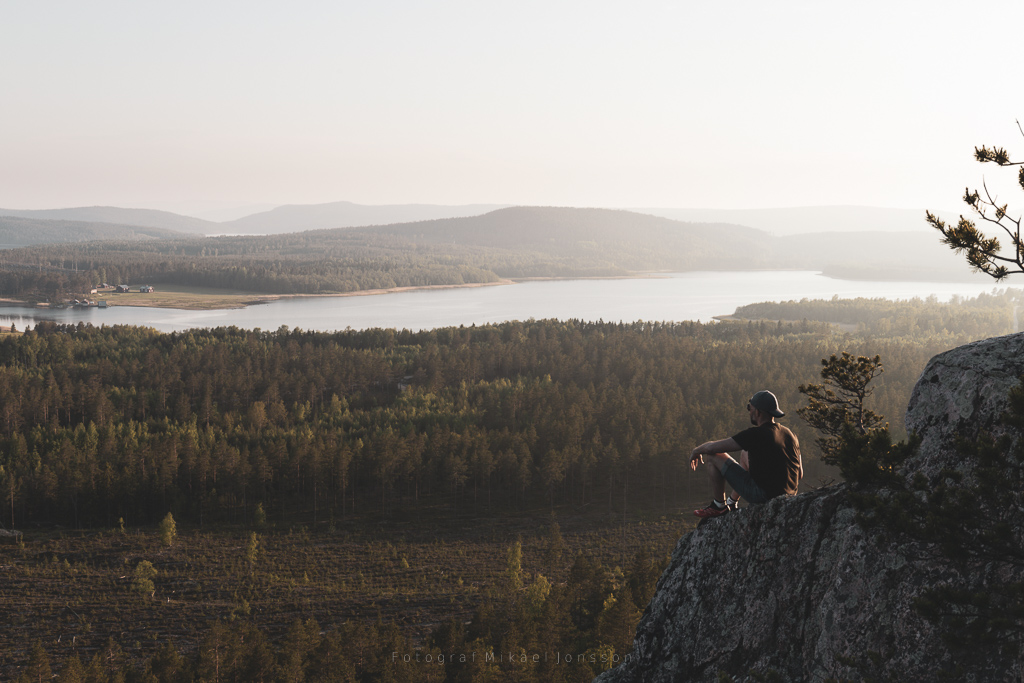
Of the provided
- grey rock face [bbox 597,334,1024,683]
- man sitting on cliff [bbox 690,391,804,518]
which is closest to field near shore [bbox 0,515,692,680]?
grey rock face [bbox 597,334,1024,683]

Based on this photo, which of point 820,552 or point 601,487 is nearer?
point 820,552

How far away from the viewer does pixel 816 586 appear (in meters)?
9.35

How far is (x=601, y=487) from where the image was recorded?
7350cm

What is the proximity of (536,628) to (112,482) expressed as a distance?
46915 mm

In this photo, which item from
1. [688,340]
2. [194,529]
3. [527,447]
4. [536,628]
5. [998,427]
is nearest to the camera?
[998,427]

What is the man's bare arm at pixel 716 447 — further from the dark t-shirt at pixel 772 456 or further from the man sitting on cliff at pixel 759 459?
the dark t-shirt at pixel 772 456

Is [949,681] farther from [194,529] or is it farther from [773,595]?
[194,529]

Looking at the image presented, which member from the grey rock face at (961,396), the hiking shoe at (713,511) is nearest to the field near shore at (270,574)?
the hiking shoe at (713,511)

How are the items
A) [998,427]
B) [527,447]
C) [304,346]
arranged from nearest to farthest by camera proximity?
1. [998,427]
2. [527,447]
3. [304,346]

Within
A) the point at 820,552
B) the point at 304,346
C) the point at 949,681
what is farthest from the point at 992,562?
the point at 304,346

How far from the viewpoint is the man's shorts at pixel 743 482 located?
1009cm

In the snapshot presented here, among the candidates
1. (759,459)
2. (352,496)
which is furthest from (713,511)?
(352,496)

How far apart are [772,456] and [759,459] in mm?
175

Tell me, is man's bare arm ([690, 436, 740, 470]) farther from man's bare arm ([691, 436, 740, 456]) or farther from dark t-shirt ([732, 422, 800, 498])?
dark t-shirt ([732, 422, 800, 498])
